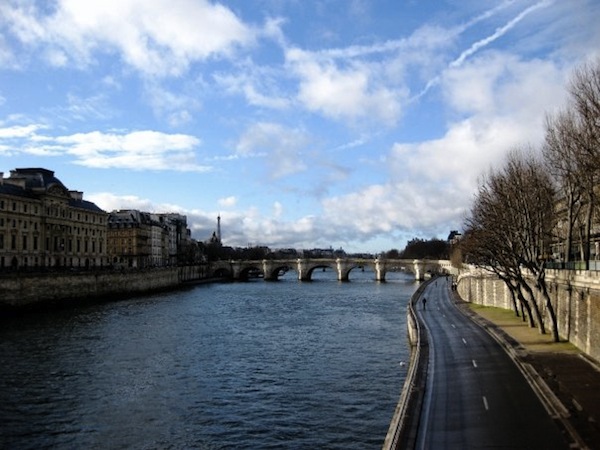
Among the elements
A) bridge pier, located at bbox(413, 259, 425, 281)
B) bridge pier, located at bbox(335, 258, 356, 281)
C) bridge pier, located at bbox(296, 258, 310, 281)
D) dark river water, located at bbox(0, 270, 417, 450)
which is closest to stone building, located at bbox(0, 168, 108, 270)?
dark river water, located at bbox(0, 270, 417, 450)

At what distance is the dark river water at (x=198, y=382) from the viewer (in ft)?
88.6

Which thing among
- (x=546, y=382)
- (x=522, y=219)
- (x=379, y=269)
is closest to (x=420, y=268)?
(x=379, y=269)

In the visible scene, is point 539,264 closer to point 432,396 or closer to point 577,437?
point 432,396

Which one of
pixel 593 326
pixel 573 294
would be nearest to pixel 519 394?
pixel 593 326

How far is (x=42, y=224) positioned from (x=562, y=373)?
92.7 m

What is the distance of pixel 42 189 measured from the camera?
103 meters

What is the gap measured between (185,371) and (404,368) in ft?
48.9

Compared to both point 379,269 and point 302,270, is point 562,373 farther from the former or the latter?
point 302,270

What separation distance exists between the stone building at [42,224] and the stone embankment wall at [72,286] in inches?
196

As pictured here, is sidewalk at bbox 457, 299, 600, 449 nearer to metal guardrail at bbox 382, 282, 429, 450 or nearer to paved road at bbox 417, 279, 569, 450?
paved road at bbox 417, 279, 569, 450

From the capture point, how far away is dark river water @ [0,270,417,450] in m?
27.0

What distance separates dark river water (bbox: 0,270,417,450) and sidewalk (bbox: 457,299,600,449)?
7.57 meters

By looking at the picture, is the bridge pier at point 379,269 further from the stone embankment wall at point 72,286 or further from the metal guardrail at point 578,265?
the metal guardrail at point 578,265

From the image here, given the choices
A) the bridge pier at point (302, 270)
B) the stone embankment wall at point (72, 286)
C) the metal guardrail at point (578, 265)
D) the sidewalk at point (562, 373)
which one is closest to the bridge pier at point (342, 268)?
the bridge pier at point (302, 270)
